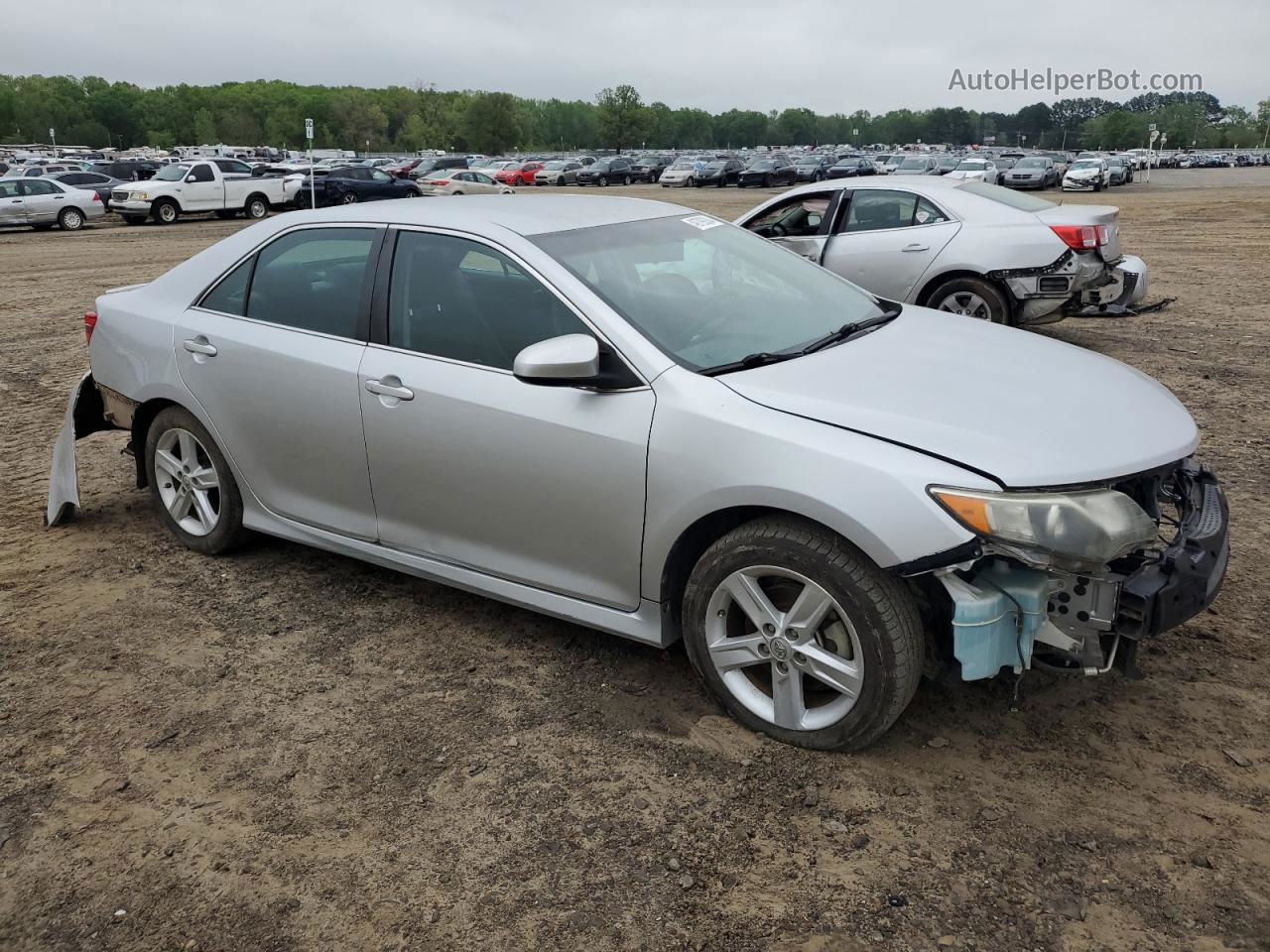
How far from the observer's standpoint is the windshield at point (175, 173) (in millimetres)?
28469

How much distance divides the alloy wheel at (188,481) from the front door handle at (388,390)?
1171 mm

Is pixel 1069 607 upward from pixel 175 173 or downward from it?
downward

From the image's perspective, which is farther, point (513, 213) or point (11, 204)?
point (11, 204)

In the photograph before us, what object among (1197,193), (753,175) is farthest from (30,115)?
(1197,193)

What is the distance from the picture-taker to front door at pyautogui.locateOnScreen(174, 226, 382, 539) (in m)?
4.11

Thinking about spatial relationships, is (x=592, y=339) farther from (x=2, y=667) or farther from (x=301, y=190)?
(x=301, y=190)

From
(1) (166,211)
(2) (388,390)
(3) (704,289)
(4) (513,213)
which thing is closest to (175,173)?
(1) (166,211)

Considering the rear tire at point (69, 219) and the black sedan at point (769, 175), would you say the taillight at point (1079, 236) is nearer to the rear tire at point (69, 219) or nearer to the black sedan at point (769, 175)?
the rear tire at point (69, 219)

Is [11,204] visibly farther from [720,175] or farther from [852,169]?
[852,169]

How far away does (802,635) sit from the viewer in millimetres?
3174

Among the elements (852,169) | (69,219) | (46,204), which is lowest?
(69,219)

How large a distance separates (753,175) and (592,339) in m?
43.8

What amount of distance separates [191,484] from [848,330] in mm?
3048

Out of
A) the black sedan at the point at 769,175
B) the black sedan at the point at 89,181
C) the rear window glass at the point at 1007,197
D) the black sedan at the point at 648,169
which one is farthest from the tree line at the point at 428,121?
the rear window glass at the point at 1007,197
